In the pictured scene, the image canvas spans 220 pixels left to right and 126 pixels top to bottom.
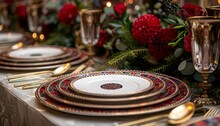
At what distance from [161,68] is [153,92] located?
0.24 metres

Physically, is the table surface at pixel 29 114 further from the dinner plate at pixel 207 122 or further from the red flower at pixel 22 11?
the red flower at pixel 22 11

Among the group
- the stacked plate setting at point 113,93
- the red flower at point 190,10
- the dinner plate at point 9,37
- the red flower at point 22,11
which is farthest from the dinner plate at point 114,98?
the red flower at point 22,11

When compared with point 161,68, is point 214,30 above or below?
above

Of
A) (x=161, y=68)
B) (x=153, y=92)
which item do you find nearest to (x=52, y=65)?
(x=161, y=68)

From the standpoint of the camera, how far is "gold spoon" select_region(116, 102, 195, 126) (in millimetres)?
771

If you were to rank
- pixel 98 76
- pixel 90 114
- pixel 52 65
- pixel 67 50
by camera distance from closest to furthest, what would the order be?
pixel 90 114
pixel 98 76
pixel 52 65
pixel 67 50

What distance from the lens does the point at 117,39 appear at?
1331mm

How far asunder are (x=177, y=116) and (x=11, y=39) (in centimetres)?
119

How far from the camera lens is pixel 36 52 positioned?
4.76 feet

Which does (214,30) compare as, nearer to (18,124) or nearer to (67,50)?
(18,124)

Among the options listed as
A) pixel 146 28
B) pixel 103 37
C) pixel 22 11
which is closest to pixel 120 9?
pixel 103 37

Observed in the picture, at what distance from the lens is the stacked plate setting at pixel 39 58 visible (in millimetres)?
1268

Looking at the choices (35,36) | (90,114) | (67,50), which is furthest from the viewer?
(35,36)

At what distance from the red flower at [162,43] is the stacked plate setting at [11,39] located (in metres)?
0.77
